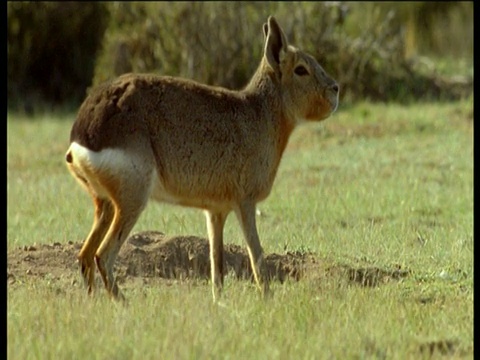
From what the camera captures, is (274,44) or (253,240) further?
(274,44)

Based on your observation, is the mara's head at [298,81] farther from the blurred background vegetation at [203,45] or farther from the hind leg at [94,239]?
the blurred background vegetation at [203,45]

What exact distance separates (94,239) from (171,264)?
108cm

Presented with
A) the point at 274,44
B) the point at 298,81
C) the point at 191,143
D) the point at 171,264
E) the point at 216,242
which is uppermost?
the point at 274,44

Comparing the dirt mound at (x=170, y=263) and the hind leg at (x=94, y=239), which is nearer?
the hind leg at (x=94, y=239)

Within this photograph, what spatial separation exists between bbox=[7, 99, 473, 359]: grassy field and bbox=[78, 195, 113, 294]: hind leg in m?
0.14

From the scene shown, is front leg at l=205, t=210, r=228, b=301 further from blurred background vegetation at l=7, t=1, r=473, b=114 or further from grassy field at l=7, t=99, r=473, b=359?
blurred background vegetation at l=7, t=1, r=473, b=114

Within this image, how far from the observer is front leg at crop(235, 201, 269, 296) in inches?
291

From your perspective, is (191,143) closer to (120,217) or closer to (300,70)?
(120,217)

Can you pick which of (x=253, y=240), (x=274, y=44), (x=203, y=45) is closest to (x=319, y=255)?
(x=253, y=240)

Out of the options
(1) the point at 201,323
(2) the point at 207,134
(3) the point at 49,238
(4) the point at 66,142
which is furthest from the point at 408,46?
(1) the point at 201,323

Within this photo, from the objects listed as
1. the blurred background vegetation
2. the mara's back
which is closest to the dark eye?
the mara's back

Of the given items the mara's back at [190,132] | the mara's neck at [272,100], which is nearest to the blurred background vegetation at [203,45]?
the mara's neck at [272,100]

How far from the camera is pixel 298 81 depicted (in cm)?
804

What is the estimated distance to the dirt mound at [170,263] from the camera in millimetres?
7984
